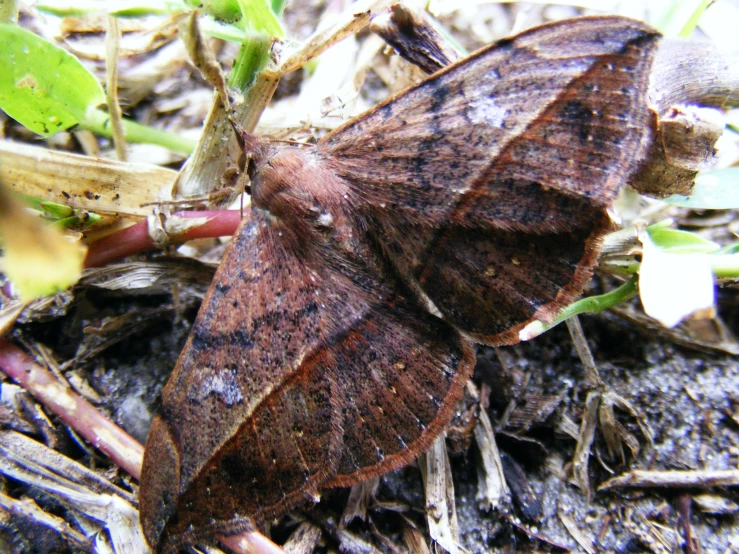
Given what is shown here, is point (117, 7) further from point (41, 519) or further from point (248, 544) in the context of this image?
point (248, 544)

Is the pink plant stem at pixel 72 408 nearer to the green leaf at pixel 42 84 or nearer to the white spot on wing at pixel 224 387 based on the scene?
the white spot on wing at pixel 224 387

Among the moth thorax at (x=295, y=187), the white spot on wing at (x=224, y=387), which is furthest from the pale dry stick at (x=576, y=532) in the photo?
the moth thorax at (x=295, y=187)

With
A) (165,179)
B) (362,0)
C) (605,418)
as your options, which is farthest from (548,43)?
(165,179)

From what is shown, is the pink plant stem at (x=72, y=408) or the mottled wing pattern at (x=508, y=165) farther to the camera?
the pink plant stem at (x=72, y=408)

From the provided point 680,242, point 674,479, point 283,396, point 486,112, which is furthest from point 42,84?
point 674,479

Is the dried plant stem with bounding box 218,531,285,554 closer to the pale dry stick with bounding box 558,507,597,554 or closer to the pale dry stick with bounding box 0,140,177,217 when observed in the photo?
the pale dry stick with bounding box 558,507,597,554

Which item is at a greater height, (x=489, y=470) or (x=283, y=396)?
(x=283, y=396)

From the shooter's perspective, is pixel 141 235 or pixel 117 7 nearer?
pixel 117 7
